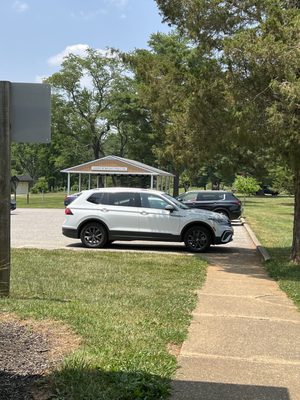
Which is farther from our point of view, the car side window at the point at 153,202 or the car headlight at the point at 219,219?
the car side window at the point at 153,202

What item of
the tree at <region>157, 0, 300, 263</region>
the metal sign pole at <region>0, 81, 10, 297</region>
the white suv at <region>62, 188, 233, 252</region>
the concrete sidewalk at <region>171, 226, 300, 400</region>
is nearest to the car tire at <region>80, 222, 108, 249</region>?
the white suv at <region>62, 188, 233, 252</region>

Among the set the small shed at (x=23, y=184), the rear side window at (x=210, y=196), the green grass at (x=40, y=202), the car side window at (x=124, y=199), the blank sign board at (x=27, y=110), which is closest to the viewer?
the blank sign board at (x=27, y=110)

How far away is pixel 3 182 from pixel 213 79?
19.9 feet

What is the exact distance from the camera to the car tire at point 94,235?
14609 millimetres

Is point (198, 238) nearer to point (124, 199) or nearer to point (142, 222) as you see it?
point (142, 222)

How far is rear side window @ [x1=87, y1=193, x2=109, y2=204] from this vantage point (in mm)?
14867

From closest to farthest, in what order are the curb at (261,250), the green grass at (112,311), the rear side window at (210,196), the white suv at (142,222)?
1. the green grass at (112,311)
2. the curb at (261,250)
3. the white suv at (142,222)
4. the rear side window at (210,196)

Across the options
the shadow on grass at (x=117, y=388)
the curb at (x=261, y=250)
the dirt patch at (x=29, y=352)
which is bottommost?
the curb at (x=261, y=250)

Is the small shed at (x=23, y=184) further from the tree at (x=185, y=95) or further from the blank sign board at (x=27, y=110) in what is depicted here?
the blank sign board at (x=27, y=110)

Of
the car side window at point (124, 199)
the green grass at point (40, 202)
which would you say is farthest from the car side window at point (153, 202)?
the green grass at point (40, 202)

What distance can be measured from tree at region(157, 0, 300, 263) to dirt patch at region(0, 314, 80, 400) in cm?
601

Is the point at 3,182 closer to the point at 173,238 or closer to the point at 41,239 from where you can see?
the point at 173,238

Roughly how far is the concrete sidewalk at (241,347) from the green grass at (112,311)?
0.19 meters

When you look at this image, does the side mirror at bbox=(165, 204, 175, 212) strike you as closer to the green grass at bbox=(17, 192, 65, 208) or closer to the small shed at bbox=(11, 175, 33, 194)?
the green grass at bbox=(17, 192, 65, 208)
